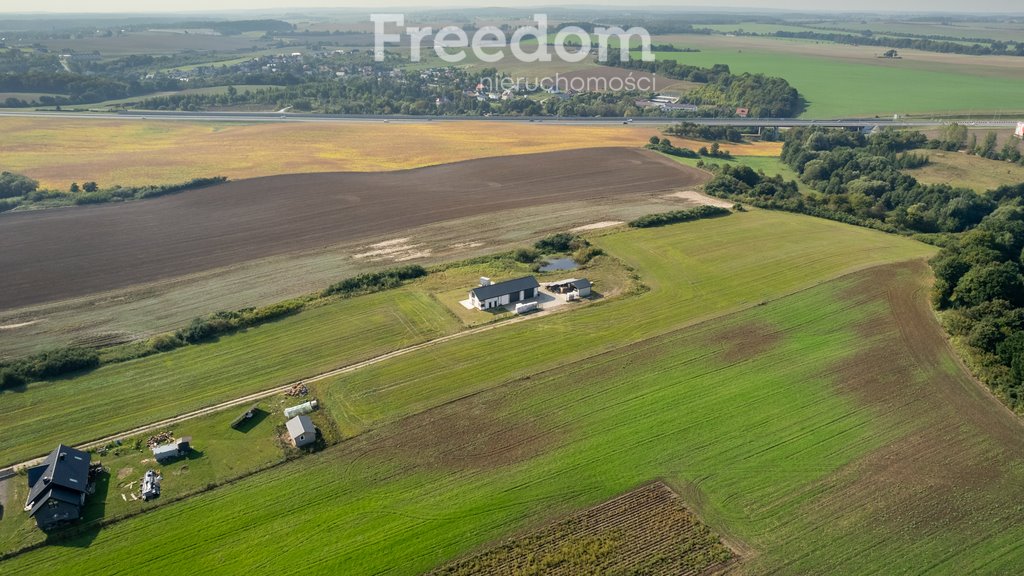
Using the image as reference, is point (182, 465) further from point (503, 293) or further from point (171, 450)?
point (503, 293)

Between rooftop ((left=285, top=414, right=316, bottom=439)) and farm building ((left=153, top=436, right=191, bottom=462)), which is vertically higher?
rooftop ((left=285, top=414, right=316, bottom=439))

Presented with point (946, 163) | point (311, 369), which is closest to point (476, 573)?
point (311, 369)

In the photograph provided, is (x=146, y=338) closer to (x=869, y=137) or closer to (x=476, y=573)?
(x=476, y=573)

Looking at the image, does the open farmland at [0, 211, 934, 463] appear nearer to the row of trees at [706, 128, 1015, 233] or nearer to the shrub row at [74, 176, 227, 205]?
the row of trees at [706, 128, 1015, 233]

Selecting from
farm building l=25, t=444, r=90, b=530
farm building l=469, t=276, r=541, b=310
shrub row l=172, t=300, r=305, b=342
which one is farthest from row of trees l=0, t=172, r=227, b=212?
farm building l=25, t=444, r=90, b=530

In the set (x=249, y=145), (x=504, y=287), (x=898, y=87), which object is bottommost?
(x=504, y=287)

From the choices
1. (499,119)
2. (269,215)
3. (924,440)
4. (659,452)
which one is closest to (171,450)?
(659,452)
